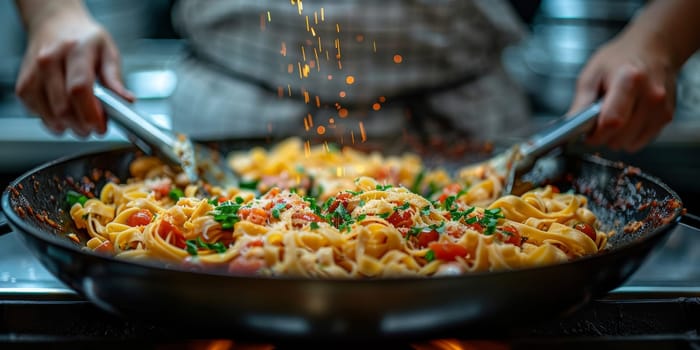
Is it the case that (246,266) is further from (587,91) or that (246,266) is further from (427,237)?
(587,91)

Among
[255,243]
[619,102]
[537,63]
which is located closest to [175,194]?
[255,243]

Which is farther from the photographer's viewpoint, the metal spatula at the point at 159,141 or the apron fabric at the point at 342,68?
the apron fabric at the point at 342,68

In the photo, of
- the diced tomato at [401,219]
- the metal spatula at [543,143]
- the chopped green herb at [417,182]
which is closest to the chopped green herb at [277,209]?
the diced tomato at [401,219]

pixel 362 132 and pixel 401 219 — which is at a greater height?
pixel 401 219

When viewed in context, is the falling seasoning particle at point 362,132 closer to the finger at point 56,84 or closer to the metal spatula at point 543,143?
the metal spatula at point 543,143

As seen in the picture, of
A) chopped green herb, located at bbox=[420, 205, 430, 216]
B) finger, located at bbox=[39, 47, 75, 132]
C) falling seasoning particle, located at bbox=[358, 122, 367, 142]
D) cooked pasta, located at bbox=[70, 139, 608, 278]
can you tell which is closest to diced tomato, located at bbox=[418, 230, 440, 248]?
cooked pasta, located at bbox=[70, 139, 608, 278]

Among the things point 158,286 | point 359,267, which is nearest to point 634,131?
point 359,267
